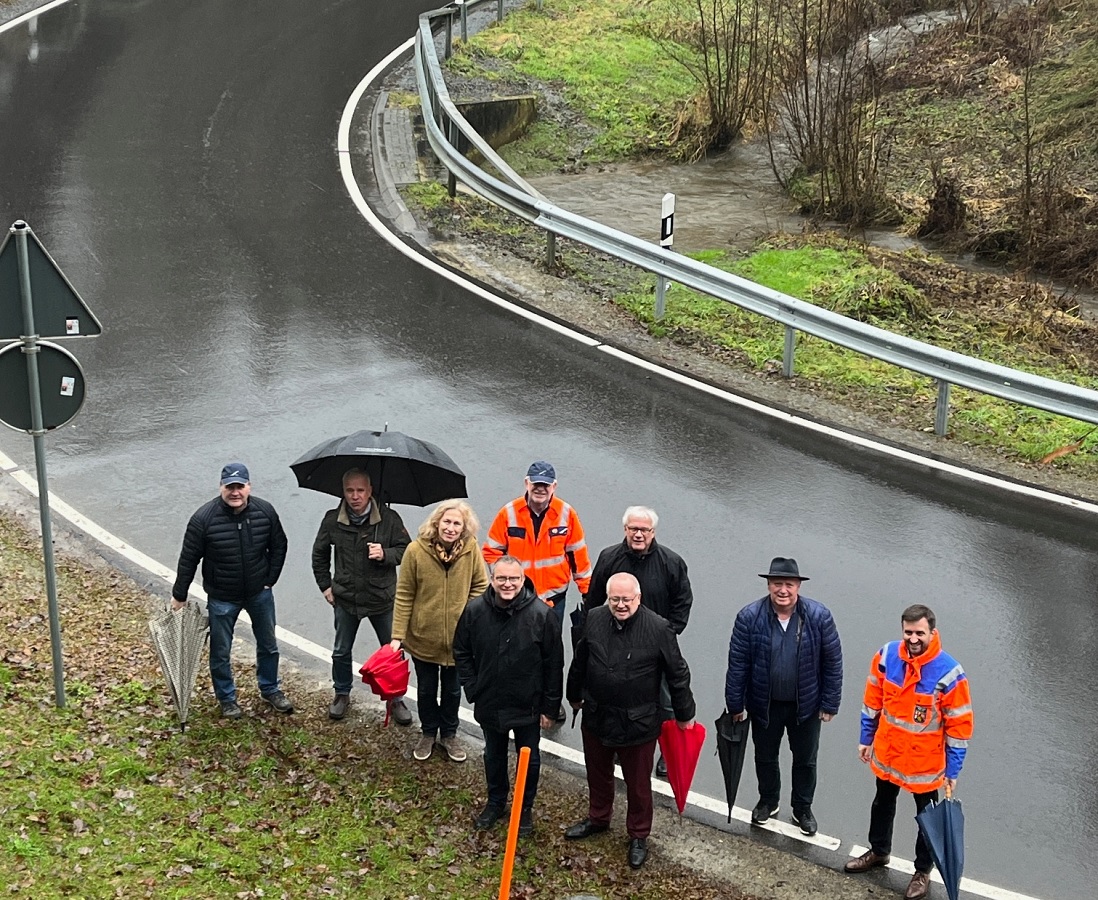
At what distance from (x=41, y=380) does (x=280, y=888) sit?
2.84m

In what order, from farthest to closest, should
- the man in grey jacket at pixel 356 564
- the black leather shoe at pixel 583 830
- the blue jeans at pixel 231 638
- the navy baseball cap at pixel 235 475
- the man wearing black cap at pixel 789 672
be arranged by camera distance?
the blue jeans at pixel 231 638 < the man in grey jacket at pixel 356 564 < the navy baseball cap at pixel 235 475 < the black leather shoe at pixel 583 830 < the man wearing black cap at pixel 789 672

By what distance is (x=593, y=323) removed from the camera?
1419 cm

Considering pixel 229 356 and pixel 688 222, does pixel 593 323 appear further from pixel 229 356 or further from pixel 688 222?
pixel 688 222

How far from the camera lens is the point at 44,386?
751 cm

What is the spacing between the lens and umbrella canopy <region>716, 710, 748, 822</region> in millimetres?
7664

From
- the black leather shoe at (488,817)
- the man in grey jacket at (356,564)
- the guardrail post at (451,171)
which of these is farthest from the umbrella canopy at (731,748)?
the guardrail post at (451,171)

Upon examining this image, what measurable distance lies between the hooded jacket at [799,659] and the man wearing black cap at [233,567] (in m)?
2.69

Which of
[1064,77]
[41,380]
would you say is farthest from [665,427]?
[1064,77]

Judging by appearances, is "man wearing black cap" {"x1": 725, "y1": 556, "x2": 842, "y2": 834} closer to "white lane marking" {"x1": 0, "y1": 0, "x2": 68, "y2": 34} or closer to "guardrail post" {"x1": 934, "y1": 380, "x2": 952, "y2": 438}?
"guardrail post" {"x1": 934, "y1": 380, "x2": 952, "y2": 438}

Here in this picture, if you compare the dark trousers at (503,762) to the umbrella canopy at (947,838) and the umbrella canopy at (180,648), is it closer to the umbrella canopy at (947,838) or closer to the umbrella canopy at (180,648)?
the umbrella canopy at (180,648)

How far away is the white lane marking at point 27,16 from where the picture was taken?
23875 millimetres

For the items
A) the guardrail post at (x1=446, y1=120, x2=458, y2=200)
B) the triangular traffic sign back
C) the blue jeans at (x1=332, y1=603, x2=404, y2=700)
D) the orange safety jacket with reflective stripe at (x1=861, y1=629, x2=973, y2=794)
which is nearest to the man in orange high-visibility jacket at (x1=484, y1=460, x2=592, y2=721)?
the blue jeans at (x1=332, y1=603, x2=404, y2=700)

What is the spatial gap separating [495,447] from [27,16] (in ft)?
55.8

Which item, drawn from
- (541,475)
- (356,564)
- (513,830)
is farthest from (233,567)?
(513,830)
